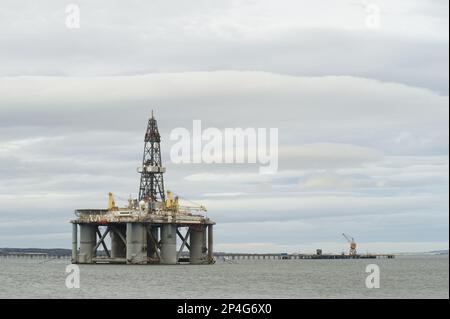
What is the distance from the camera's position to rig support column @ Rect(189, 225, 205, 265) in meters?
147

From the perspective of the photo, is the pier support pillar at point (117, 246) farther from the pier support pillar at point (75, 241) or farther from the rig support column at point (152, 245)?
the pier support pillar at point (75, 241)

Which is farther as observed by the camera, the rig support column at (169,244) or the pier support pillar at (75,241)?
the pier support pillar at (75,241)

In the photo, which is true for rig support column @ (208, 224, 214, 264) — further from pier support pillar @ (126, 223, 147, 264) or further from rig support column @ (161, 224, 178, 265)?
pier support pillar @ (126, 223, 147, 264)

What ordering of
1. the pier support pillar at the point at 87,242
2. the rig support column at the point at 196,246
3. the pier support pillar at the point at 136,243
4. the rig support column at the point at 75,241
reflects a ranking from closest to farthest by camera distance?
the pier support pillar at the point at 136,243 → the pier support pillar at the point at 87,242 → the rig support column at the point at 75,241 → the rig support column at the point at 196,246

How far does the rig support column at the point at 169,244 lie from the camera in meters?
139

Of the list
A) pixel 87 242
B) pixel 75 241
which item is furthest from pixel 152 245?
pixel 75 241

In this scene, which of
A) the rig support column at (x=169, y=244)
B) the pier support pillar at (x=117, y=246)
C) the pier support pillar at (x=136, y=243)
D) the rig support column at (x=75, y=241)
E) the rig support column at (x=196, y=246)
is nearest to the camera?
the pier support pillar at (x=136, y=243)

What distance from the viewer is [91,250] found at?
146125mm

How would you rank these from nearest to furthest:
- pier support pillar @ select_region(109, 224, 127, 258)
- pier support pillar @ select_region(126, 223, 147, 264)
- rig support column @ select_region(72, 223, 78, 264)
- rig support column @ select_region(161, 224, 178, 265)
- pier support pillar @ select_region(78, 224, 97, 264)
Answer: pier support pillar @ select_region(126, 223, 147, 264), rig support column @ select_region(161, 224, 178, 265), pier support pillar @ select_region(78, 224, 97, 264), rig support column @ select_region(72, 223, 78, 264), pier support pillar @ select_region(109, 224, 127, 258)

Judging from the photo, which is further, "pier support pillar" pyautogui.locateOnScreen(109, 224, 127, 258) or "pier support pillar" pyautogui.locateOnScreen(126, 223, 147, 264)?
"pier support pillar" pyautogui.locateOnScreen(109, 224, 127, 258)

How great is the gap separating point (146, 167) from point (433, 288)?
198 feet

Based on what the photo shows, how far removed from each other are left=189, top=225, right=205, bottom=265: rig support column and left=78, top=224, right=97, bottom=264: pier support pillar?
51.2 ft
